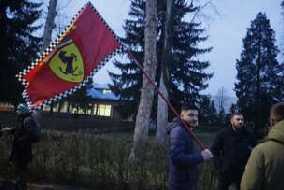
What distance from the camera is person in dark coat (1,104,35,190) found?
9422 mm

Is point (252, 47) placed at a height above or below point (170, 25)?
above

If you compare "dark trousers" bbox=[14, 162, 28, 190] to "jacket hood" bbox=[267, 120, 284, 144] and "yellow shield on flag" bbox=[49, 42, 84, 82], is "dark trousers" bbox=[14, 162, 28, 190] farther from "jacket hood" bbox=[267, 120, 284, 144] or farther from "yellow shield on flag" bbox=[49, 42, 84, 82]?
"jacket hood" bbox=[267, 120, 284, 144]

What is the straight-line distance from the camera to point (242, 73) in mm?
59250

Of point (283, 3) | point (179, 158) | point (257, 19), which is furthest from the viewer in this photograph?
point (257, 19)

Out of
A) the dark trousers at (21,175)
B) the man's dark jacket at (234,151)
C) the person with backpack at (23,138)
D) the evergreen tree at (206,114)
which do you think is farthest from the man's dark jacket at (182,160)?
the evergreen tree at (206,114)

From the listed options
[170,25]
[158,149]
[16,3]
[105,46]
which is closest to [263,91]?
[16,3]

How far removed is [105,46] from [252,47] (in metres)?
53.0

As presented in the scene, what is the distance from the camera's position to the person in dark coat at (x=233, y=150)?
340 inches

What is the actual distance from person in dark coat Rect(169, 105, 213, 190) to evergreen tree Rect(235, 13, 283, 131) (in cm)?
4987

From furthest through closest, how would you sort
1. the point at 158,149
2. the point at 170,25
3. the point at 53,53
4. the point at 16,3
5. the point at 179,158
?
the point at 16,3 → the point at 170,25 → the point at 158,149 → the point at 53,53 → the point at 179,158

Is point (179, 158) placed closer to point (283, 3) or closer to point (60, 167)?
Answer: point (60, 167)

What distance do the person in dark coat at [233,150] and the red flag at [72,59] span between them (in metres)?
2.33

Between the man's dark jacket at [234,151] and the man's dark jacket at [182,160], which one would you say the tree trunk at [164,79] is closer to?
the man's dark jacket at [234,151]

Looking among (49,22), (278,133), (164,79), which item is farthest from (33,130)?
(164,79)
